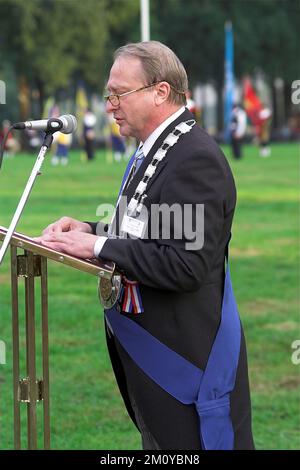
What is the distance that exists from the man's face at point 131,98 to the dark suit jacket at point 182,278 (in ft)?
0.28

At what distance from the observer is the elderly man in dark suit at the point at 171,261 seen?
3223mm

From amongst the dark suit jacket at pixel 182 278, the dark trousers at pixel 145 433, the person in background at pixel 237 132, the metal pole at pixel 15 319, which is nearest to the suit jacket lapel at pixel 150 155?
the dark suit jacket at pixel 182 278

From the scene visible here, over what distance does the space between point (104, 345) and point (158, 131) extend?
14.9ft

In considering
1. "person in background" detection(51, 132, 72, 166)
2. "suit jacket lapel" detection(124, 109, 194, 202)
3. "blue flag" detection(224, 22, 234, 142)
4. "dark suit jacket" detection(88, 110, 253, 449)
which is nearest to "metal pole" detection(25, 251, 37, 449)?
"dark suit jacket" detection(88, 110, 253, 449)

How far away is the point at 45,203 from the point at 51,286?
8.04 meters

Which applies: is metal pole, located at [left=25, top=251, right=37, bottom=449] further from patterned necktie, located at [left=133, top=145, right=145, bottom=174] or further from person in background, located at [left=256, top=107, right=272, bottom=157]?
person in background, located at [left=256, top=107, right=272, bottom=157]

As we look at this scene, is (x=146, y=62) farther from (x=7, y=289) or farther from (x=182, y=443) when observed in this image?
(x=7, y=289)

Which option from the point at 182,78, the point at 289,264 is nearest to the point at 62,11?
the point at 289,264

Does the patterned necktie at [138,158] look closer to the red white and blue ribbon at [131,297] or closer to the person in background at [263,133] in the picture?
the red white and blue ribbon at [131,297]

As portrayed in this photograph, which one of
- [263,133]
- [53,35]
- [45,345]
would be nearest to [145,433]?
[45,345]

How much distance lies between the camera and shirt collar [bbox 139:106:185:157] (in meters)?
3.38

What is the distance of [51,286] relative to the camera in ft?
33.2

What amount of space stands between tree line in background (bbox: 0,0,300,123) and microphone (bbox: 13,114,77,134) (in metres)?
44.4

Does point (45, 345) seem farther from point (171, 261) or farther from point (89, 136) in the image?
point (89, 136)
